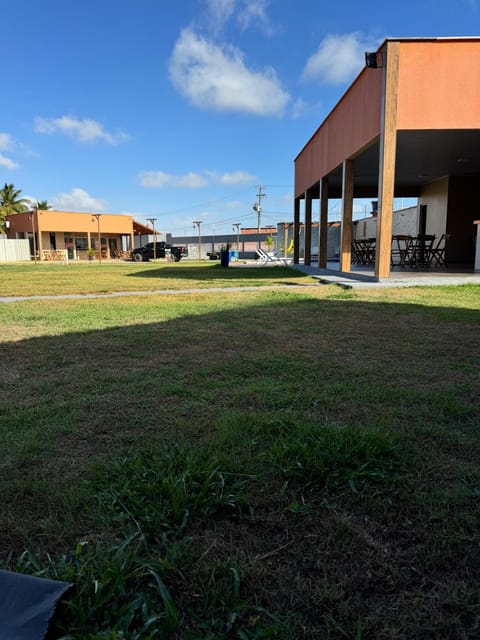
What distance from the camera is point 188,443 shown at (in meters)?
2.10

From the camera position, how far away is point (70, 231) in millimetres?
44781

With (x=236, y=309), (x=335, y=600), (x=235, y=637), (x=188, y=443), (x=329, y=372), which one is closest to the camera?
(x=235, y=637)

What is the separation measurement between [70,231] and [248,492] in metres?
47.2

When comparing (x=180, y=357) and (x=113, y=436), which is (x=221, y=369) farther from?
(x=113, y=436)

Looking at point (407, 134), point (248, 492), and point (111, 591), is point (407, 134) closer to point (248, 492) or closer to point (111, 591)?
point (248, 492)

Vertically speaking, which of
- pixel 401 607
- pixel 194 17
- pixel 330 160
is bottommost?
pixel 401 607

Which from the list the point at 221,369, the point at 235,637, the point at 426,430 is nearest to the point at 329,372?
the point at 221,369

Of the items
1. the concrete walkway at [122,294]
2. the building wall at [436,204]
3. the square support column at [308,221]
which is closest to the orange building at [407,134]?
the building wall at [436,204]

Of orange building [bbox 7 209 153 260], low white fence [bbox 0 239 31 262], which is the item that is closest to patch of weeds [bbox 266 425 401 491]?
orange building [bbox 7 209 153 260]

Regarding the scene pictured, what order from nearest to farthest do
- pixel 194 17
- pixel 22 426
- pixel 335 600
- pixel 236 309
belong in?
pixel 335 600
pixel 22 426
pixel 236 309
pixel 194 17

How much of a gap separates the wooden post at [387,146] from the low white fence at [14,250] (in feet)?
133

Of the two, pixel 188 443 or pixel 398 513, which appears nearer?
pixel 398 513

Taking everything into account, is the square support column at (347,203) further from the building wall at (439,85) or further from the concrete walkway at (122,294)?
the building wall at (439,85)

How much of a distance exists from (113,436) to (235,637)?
126 centimetres
